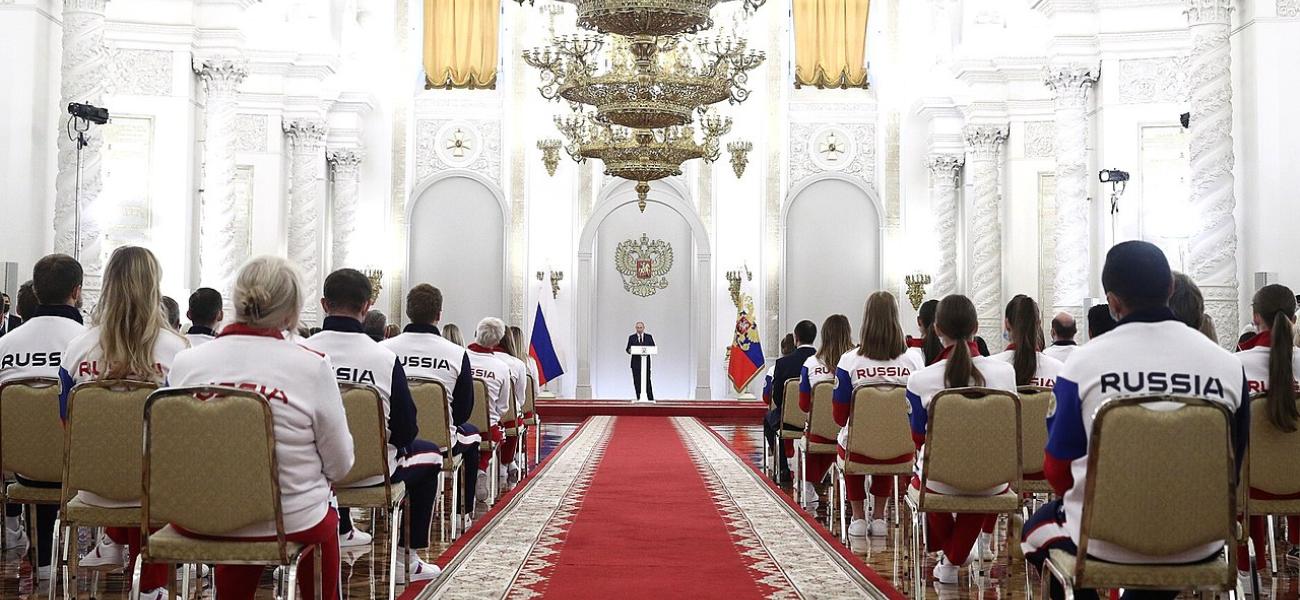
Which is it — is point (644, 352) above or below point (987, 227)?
below

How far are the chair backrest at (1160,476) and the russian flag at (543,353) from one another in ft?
51.5

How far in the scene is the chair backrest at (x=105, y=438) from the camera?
416cm

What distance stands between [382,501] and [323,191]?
50.2 feet

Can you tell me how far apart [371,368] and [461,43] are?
59.6 ft

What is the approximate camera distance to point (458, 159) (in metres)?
22.1

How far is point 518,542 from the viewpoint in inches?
263

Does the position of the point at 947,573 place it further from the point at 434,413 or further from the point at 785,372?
the point at 785,372

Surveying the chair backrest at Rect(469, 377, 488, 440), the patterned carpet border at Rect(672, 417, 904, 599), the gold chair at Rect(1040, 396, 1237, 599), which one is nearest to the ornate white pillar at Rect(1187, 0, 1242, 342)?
the patterned carpet border at Rect(672, 417, 904, 599)

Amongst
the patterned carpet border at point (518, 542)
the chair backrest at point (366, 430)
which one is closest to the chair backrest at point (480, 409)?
the patterned carpet border at point (518, 542)

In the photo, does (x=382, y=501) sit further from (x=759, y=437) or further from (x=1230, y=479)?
(x=759, y=437)

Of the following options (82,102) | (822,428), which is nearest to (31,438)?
(822,428)

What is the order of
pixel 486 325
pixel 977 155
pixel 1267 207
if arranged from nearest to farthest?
pixel 486 325, pixel 1267 207, pixel 977 155

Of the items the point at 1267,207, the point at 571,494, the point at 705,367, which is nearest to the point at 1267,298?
the point at 571,494

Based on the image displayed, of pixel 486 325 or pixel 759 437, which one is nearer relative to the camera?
pixel 486 325
